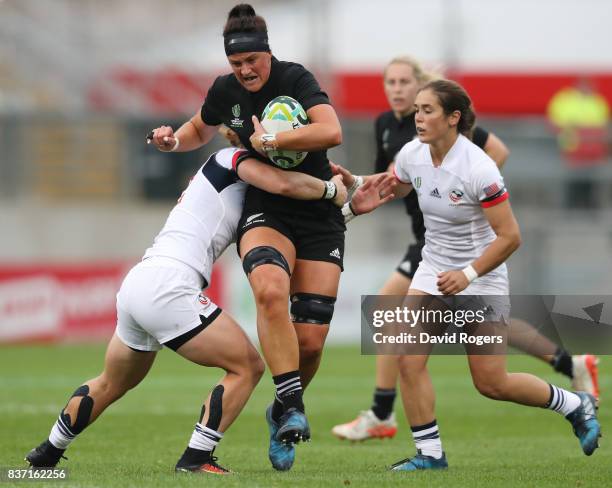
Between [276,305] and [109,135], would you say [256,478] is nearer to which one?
[276,305]

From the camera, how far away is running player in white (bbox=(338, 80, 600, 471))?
6.93 meters

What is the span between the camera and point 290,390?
22.1 feet

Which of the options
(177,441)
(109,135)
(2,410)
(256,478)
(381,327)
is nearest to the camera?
(256,478)

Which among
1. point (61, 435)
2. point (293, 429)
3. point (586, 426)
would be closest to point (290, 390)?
point (293, 429)

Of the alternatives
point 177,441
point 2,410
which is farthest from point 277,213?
point 2,410

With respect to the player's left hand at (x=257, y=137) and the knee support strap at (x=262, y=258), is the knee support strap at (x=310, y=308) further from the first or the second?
the player's left hand at (x=257, y=137)

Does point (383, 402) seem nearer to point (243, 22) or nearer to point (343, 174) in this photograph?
point (343, 174)

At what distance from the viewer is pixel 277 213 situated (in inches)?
284

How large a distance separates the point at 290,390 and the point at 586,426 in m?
1.84

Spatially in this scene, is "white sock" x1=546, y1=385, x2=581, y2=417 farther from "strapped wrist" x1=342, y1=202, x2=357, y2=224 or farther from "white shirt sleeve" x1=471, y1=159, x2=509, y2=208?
"strapped wrist" x1=342, y1=202, x2=357, y2=224

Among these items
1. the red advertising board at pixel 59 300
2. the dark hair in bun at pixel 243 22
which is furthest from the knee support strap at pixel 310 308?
the red advertising board at pixel 59 300

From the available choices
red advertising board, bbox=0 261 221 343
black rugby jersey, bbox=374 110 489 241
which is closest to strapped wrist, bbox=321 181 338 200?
black rugby jersey, bbox=374 110 489 241

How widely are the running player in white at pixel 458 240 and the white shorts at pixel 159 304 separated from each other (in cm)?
134

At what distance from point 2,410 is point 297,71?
17.6 feet
